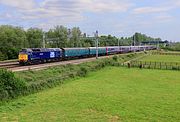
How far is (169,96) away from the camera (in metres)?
31.9

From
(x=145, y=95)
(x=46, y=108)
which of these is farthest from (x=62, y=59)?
(x=46, y=108)

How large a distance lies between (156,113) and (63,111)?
708 cm

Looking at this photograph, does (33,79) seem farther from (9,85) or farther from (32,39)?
(32,39)

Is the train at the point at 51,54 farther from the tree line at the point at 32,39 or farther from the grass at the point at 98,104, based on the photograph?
the grass at the point at 98,104

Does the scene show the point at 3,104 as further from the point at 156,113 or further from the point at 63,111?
the point at 156,113

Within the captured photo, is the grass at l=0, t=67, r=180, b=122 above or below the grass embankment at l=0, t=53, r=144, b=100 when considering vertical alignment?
below

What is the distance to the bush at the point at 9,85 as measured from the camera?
28.7m

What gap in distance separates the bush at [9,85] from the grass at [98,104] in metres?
0.93

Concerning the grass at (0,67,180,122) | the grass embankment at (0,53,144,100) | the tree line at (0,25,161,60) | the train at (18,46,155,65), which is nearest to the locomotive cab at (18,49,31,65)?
the train at (18,46,155,65)

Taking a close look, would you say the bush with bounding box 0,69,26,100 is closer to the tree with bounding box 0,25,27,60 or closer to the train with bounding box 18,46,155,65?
the train with bounding box 18,46,155,65

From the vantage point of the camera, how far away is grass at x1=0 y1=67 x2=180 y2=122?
23.1m

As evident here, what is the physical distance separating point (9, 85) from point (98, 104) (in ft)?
28.3

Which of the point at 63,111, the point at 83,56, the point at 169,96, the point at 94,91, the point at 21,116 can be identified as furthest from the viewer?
the point at 83,56

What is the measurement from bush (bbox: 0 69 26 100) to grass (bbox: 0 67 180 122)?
3.04 feet
